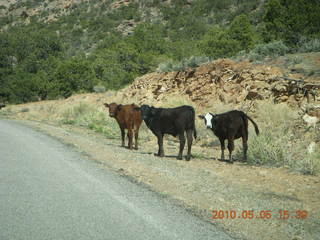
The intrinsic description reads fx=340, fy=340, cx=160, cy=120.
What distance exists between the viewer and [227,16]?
67.1m

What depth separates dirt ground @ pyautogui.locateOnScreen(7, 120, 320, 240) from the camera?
4.64m

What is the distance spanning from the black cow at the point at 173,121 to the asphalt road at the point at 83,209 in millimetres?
3330

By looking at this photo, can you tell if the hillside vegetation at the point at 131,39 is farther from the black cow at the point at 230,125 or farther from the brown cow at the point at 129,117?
the brown cow at the point at 129,117

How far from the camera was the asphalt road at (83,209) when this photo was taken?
13.1 feet

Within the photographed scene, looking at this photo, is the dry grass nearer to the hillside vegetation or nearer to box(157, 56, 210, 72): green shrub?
box(157, 56, 210, 72): green shrub

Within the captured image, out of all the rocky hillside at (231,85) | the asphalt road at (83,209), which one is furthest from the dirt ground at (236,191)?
the rocky hillside at (231,85)

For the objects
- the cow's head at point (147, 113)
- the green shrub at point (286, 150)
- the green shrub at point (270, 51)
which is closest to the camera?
the green shrub at point (286, 150)

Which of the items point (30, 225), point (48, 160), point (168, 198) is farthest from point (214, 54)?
point (30, 225)

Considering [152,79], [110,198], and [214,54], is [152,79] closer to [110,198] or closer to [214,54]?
[214,54]

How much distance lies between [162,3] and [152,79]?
70.8 metres

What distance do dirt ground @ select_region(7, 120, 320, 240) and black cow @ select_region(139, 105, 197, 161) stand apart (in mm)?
717

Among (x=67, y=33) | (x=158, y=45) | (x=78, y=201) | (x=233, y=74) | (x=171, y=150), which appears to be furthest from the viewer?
(x=67, y=33)
